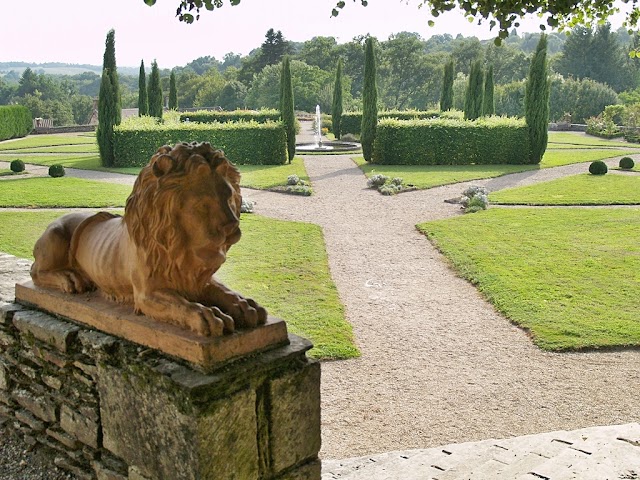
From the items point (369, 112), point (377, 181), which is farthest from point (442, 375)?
point (369, 112)

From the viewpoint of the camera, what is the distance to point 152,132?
22.6 m

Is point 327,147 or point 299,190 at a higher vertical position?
point 327,147

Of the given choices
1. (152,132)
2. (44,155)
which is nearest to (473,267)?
(152,132)

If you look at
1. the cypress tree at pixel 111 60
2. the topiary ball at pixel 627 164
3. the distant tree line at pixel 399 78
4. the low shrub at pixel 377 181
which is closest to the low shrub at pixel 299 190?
the low shrub at pixel 377 181

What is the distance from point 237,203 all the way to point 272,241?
851 cm

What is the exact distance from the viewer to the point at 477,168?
2266cm

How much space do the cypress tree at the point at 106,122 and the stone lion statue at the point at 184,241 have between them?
20.8 m

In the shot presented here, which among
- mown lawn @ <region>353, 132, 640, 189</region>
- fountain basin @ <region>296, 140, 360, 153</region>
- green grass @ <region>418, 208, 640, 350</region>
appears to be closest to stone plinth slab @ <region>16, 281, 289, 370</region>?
green grass @ <region>418, 208, 640, 350</region>

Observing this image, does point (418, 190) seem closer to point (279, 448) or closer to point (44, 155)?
point (279, 448)

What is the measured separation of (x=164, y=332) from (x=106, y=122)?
21365 mm

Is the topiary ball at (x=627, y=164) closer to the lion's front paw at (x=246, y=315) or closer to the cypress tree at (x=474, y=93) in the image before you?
the cypress tree at (x=474, y=93)

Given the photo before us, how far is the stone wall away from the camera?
2.53 metres

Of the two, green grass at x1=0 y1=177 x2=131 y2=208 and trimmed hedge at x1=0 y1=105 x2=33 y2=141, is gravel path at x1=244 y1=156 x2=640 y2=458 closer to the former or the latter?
green grass at x1=0 y1=177 x2=131 y2=208

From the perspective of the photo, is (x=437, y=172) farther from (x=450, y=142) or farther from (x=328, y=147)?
(x=328, y=147)
